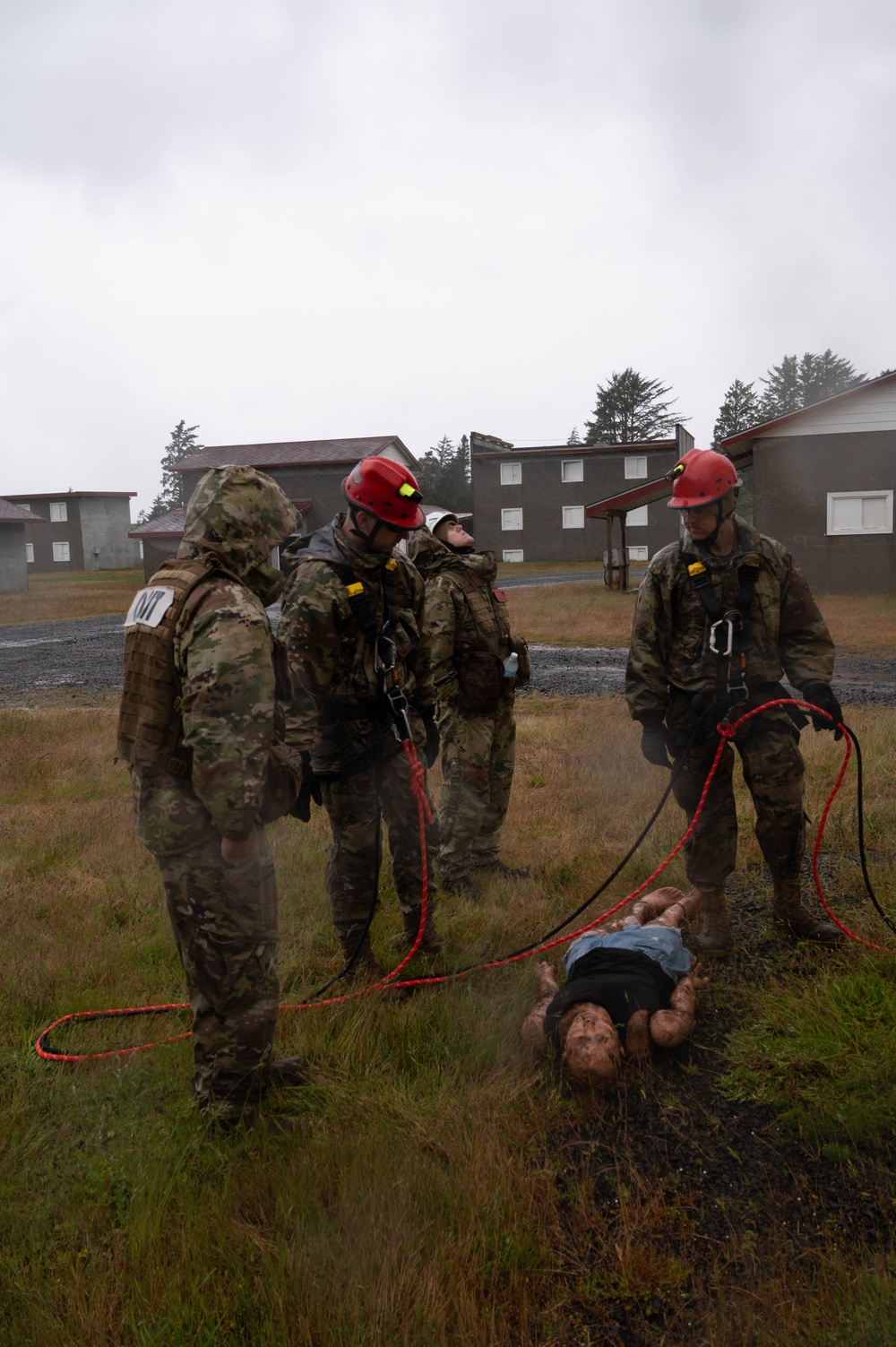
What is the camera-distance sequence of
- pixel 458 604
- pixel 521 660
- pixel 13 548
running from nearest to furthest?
1. pixel 458 604
2. pixel 521 660
3. pixel 13 548

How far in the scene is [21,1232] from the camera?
2590 millimetres

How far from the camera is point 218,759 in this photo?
2656 millimetres

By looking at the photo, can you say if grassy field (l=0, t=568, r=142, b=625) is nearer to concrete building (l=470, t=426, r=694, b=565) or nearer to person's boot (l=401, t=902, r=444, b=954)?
concrete building (l=470, t=426, r=694, b=565)

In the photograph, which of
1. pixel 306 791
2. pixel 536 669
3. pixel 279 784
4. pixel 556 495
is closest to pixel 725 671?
pixel 306 791

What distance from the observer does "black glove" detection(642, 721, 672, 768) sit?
170 inches

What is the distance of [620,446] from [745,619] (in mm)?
44093

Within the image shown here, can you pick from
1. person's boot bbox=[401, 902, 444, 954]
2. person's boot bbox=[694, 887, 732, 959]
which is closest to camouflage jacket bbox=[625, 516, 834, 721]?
person's boot bbox=[694, 887, 732, 959]

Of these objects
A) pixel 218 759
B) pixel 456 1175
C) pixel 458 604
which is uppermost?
pixel 458 604

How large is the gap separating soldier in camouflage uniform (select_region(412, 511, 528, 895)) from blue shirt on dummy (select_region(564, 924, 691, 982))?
54.6 inches

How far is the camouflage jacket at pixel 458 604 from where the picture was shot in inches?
205

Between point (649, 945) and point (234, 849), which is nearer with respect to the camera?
point (234, 849)

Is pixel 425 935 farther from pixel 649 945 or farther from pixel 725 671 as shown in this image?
pixel 725 671

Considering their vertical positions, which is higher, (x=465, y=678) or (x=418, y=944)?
(x=465, y=678)

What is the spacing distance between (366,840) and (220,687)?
1643mm
